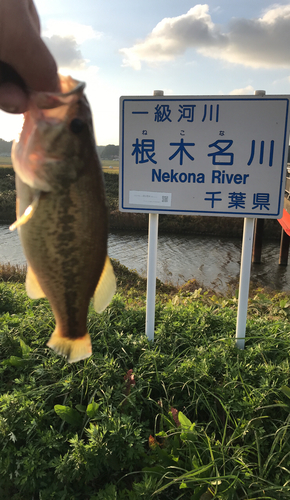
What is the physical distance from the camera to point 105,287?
692 mm

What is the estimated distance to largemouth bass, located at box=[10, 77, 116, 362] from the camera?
2.02 ft

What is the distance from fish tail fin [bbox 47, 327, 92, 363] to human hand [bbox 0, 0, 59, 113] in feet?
1.51

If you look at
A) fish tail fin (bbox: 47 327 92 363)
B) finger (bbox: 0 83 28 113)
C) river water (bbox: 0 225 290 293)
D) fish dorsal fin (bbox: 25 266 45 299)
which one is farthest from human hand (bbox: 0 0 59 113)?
river water (bbox: 0 225 290 293)

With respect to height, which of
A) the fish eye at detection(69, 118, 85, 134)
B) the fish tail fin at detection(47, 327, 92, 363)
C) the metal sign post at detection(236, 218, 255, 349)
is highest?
A: the fish eye at detection(69, 118, 85, 134)

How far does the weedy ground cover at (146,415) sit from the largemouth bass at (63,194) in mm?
1862

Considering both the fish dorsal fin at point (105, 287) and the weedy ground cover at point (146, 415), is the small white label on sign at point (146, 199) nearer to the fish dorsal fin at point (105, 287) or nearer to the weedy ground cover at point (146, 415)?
the weedy ground cover at point (146, 415)

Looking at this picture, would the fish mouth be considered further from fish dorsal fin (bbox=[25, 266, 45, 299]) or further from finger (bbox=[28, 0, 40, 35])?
fish dorsal fin (bbox=[25, 266, 45, 299])

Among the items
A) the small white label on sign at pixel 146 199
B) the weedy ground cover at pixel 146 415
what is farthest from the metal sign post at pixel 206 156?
the weedy ground cover at pixel 146 415

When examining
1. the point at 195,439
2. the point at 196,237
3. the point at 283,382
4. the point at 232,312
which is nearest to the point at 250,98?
the point at 232,312

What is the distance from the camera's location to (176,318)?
372 cm

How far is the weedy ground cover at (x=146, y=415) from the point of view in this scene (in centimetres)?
216

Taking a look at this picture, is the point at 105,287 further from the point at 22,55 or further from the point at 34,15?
the point at 34,15

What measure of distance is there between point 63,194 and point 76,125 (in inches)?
5.2

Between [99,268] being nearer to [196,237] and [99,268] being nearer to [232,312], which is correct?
[232,312]
